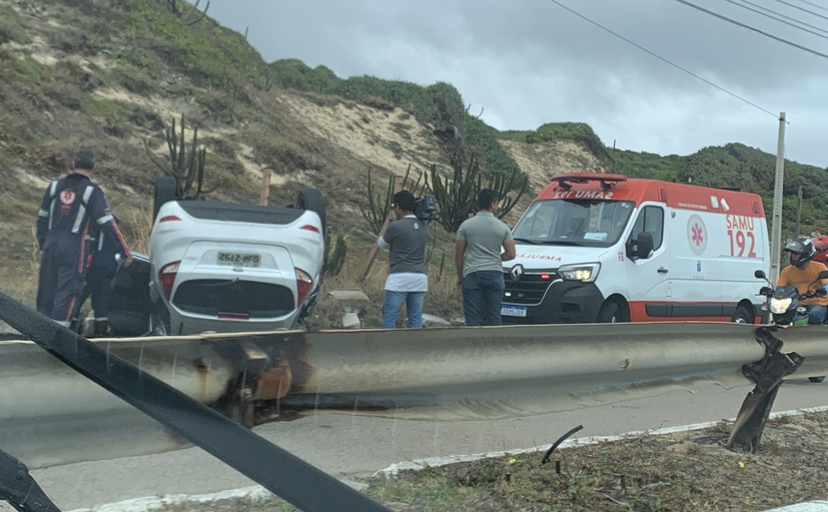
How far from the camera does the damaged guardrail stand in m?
2.42

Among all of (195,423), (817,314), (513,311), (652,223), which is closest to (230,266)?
(195,423)

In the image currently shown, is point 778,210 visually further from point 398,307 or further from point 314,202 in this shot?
point 314,202

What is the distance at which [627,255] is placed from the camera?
418 inches

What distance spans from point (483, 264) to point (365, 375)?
6.06 meters

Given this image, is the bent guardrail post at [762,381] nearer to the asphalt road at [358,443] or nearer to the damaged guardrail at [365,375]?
the damaged guardrail at [365,375]

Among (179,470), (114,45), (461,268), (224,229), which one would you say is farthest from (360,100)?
(179,470)

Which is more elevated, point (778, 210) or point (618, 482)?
point (778, 210)

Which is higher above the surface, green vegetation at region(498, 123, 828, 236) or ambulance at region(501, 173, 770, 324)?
green vegetation at region(498, 123, 828, 236)

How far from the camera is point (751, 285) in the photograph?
42.2ft

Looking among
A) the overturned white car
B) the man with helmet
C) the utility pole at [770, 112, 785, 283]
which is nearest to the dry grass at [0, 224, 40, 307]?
the overturned white car

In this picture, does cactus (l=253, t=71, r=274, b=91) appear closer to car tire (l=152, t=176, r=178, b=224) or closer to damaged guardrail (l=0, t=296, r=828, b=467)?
car tire (l=152, t=176, r=178, b=224)

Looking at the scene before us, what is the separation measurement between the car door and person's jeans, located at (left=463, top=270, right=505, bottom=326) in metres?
2.31

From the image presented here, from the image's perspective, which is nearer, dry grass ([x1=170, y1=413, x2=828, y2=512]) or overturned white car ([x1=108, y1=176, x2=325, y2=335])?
dry grass ([x1=170, y1=413, x2=828, y2=512])

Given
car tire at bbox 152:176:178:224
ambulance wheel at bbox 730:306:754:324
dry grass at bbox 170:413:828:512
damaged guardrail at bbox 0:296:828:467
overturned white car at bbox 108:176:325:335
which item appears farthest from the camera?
ambulance wheel at bbox 730:306:754:324
